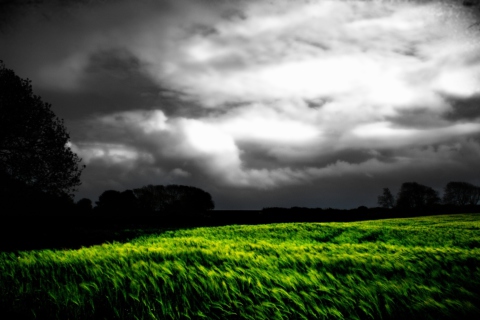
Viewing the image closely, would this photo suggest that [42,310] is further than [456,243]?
No

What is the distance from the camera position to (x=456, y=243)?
10.0 metres

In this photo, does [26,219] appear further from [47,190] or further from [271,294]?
[271,294]

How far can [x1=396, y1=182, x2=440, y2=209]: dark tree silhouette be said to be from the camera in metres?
80.2

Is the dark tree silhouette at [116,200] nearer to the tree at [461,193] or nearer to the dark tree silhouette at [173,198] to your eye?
the dark tree silhouette at [173,198]

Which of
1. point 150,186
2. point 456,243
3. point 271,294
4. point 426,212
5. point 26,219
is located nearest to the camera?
point 271,294

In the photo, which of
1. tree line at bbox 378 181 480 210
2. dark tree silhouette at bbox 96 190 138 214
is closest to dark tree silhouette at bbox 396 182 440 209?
tree line at bbox 378 181 480 210

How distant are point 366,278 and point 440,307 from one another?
1.24m

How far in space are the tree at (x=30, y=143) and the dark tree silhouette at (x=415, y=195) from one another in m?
84.3

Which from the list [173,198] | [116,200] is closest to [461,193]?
[173,198]

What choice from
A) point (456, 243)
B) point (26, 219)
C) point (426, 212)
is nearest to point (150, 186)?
point (26, 219)

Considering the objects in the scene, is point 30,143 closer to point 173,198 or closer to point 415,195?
A: point 173,198

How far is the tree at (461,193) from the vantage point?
3115 inches

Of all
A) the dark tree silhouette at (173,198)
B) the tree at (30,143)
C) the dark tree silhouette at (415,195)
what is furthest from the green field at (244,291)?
the dark tree silhouette at (415,195)

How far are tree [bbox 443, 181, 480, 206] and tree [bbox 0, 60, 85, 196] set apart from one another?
92.9 metres
